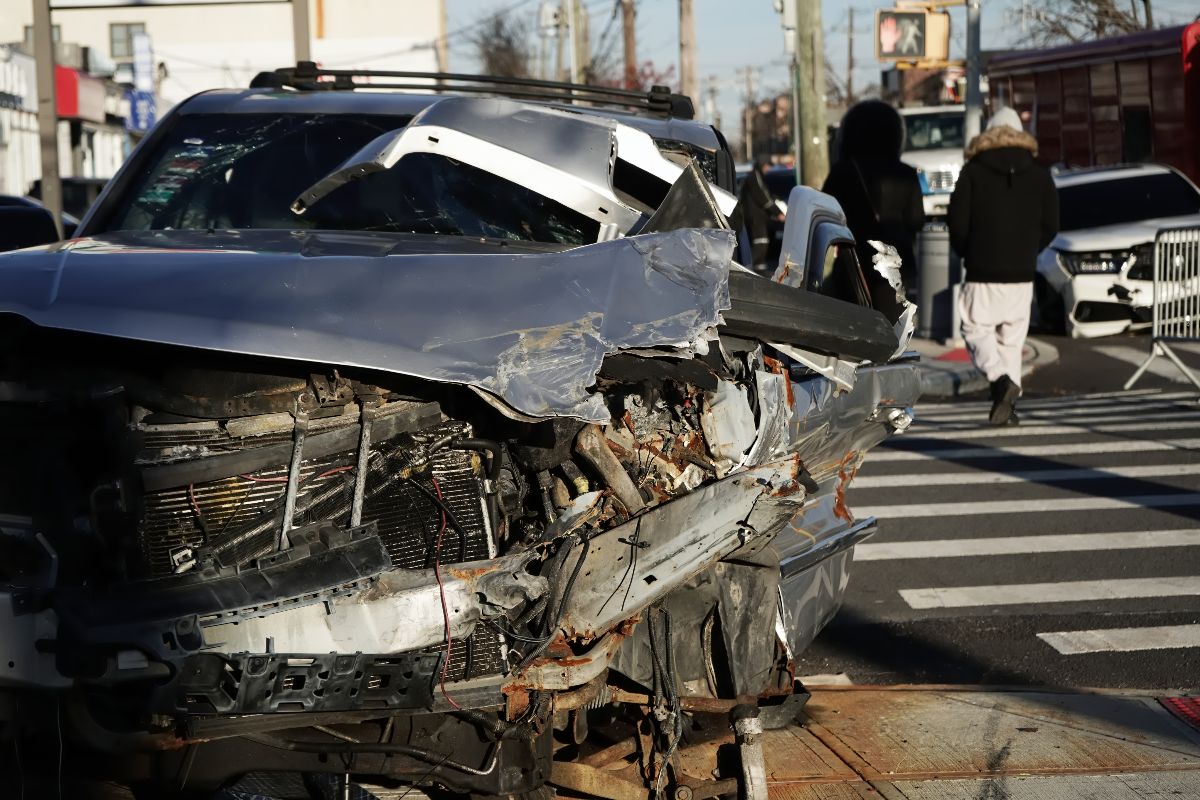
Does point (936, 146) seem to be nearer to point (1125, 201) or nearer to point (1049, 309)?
point (1125, 201)

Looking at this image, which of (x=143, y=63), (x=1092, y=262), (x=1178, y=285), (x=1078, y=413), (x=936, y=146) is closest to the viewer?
(x=1078, y=413)

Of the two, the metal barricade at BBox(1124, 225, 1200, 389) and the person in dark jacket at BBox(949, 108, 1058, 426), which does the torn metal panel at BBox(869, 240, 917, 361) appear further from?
the metal barricade at BBox(1124, 225, 1200, 389)

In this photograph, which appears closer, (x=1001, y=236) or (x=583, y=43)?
(x=1001, y=236)

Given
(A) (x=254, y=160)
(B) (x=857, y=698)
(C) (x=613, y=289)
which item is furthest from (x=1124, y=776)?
(A) (x=254, y=160)

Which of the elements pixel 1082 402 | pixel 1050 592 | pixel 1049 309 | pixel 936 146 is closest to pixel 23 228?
pixel 1050 592

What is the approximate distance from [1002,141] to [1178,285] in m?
2.35

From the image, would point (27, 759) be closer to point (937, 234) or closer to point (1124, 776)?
point (1124, 776)

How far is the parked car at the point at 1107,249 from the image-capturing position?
15.4 m

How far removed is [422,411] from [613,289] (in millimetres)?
503

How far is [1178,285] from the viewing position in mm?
11977

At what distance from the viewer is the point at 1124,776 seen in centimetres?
443

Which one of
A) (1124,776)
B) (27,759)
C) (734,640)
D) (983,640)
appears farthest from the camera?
(983,640)

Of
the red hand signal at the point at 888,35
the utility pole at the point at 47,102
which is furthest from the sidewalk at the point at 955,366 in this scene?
the utility pole at the point at 47,102

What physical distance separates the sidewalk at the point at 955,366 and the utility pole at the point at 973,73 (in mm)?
2675
